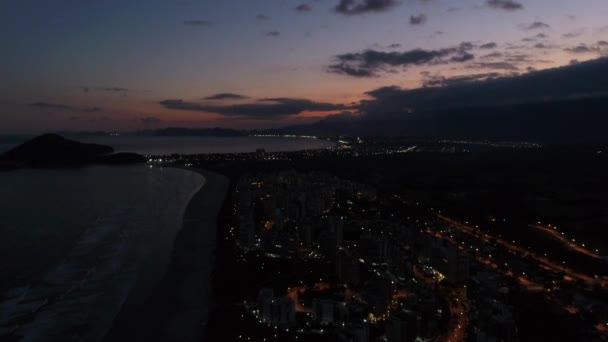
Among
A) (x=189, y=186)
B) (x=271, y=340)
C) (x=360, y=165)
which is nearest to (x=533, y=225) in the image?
(x=271, y=340)

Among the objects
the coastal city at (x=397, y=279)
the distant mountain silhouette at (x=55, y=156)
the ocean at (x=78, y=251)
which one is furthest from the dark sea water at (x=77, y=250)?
the distant mountain silhouette at (x=55, y=156)

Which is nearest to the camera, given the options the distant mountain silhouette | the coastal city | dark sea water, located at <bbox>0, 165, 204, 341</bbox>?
the coastal city

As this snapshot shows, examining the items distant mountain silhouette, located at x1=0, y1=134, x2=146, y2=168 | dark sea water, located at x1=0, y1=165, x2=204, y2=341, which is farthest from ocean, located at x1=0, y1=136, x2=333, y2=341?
distant mountain silhouette, located at x1=0, y1=134, x2=146, y2=168

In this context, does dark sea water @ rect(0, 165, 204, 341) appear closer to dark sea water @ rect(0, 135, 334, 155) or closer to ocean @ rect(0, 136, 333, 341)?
ocean @ rect(0, 136, 333, 341)

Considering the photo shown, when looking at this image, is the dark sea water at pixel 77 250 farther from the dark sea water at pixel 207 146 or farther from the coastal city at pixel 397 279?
the dark sea water at pixel 207 146

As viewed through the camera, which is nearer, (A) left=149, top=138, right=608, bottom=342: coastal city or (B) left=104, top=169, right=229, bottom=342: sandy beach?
(B) left=104, top=169, right=229, bottom=342: sandy beach

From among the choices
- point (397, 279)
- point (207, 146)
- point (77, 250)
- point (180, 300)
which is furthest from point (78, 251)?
point (207, 146)

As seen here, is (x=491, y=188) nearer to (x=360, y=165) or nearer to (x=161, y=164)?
(x=360, y=165)
